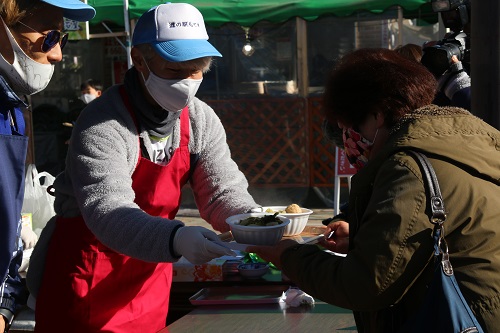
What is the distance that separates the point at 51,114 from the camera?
37.6 ft

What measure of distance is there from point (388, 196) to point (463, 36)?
3.56 m

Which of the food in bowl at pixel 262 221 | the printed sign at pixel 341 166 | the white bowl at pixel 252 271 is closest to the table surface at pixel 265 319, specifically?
the white bowl at pixel 252 271

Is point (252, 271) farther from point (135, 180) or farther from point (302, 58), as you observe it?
point (302, 58)

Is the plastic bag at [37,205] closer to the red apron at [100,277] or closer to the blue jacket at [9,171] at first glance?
the red apron at [100,277]

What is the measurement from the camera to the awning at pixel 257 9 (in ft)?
26.7

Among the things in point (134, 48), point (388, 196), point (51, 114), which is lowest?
point (51, 114)

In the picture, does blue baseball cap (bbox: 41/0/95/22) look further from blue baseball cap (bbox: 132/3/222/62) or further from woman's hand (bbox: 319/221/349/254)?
woman's hand (bbox: 319/221/349/254)

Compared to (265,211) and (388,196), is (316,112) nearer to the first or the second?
(265,211)

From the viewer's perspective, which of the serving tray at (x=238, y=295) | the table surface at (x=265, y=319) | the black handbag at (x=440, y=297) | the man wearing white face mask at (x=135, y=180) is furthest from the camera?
the serving tray at (x=238, y=295)

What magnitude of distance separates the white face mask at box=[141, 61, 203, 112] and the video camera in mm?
2487

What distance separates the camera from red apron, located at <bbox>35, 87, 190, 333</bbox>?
8.68ft

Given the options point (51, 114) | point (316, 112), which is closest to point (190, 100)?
point (316, 112)

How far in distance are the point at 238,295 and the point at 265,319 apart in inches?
11.9

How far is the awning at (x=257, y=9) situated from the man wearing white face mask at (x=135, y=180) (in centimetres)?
559
